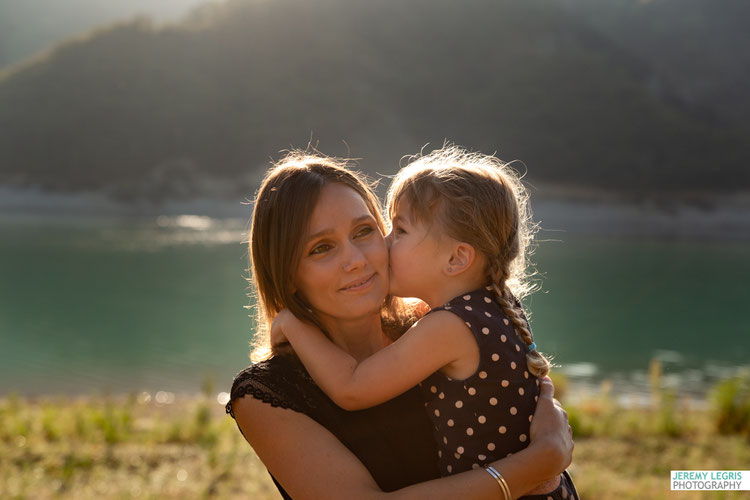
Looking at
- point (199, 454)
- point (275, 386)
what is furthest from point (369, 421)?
point (199, 454)

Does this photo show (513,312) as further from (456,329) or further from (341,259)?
(341,259)

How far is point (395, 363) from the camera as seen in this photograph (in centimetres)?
191

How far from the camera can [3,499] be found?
473 cm

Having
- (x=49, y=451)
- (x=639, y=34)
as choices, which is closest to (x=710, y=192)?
(x=639, y=34)

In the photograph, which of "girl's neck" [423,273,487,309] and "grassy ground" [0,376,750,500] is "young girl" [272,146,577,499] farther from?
"grassy ground" [0,376,750,500]

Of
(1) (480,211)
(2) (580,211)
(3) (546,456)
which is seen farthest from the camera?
(2) (580,211)

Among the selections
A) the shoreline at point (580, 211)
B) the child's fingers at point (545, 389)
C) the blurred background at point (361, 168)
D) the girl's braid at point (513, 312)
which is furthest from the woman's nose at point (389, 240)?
the shoreline at point (580, 211)

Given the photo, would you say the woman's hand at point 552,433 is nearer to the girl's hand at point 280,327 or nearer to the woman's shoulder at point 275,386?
the woman's shoulder at point 275,386

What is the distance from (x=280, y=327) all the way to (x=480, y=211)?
2.09ft

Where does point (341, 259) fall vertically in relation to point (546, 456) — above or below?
above

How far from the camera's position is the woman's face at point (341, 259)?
2.03 metres

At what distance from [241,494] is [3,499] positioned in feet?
4.74

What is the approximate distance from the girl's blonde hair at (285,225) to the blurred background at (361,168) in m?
1.08

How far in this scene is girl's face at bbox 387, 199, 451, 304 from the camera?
7.03 ft
